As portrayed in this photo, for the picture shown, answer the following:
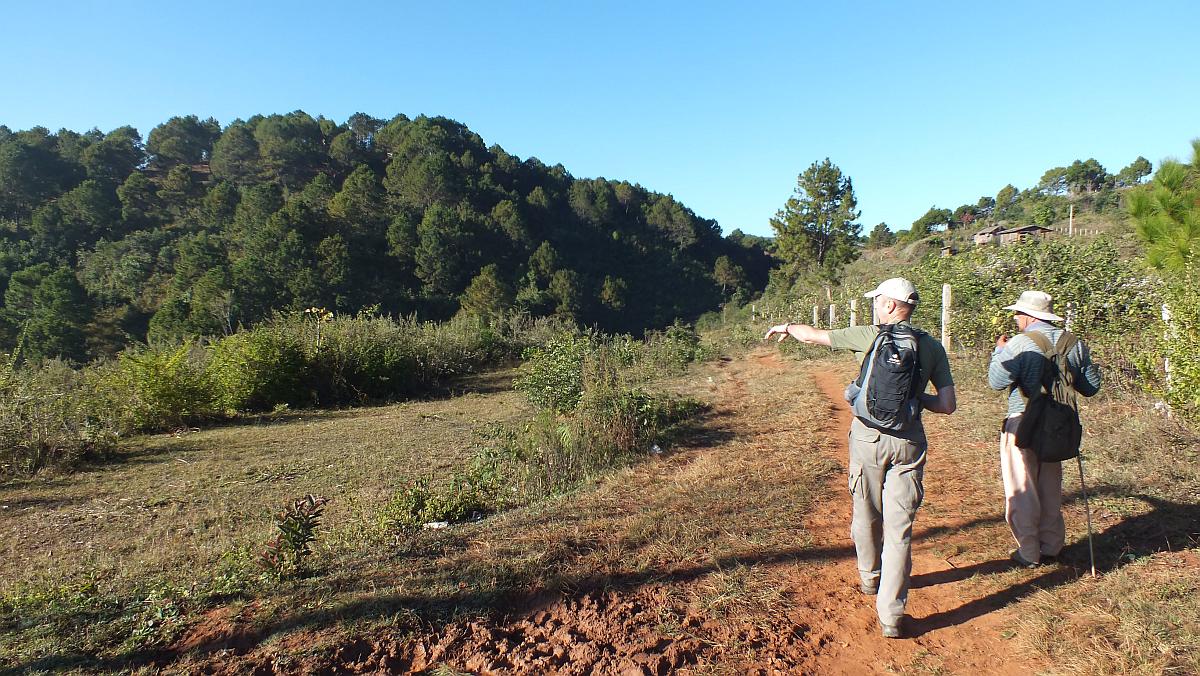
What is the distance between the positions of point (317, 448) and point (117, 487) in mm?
2237

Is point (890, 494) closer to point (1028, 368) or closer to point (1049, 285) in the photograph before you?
point (1028, 368)

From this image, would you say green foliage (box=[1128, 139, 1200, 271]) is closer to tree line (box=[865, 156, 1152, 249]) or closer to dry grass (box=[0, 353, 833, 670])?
dry grass (box=[0, 353, 833, 670])

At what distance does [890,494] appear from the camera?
2662mm

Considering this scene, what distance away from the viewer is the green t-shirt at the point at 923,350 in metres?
2.63

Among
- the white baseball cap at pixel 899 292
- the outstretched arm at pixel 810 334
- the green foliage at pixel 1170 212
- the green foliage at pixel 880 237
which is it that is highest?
the green foliage at pixel 880 237

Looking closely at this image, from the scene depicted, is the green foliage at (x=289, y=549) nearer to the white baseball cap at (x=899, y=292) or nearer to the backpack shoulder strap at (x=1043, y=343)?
the white baseball cap at (x=899, y=292)

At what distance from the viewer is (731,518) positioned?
4.15m

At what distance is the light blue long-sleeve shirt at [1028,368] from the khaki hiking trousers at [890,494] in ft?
3.21

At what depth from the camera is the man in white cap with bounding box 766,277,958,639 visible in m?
2.60

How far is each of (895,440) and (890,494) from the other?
10.4 inches

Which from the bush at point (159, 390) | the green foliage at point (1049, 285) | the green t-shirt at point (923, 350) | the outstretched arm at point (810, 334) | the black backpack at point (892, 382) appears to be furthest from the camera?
the bush at point (159, 390)

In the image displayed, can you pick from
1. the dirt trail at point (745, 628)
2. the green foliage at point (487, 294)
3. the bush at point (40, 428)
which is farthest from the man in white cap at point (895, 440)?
the green foliage at point (487, 294)

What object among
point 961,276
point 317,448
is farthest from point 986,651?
point 961,276

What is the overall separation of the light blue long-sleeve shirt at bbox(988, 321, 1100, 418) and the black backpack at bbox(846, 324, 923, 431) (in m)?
0.94
